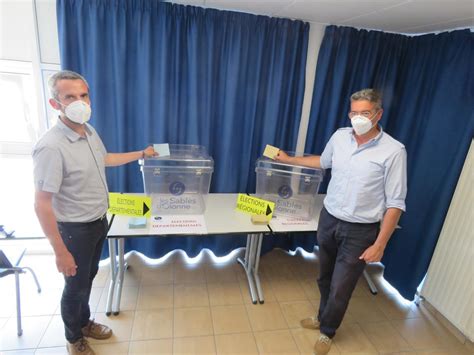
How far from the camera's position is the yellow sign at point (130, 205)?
2.06 meters

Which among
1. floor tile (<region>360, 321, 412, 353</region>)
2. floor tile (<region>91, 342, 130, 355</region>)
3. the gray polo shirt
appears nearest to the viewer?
the gray polo shirt

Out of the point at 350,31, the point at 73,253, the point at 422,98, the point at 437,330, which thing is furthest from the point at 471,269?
the point at 73,253

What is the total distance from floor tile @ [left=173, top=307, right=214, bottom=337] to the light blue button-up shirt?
1238mm

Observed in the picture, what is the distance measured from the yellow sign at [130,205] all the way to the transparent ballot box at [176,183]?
132mm

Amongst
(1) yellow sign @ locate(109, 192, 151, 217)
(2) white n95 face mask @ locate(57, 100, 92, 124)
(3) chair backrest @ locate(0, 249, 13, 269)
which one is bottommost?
(3) chair backrest @ locate(0, 249, 13, 269)

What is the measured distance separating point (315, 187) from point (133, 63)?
5.87 ft

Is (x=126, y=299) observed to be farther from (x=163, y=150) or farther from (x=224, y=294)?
(x=163, y=150)

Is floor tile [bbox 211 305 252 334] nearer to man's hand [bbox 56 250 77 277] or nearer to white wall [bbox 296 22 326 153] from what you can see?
man's hand [bbox 56 250 77 277]

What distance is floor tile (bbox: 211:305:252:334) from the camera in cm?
211

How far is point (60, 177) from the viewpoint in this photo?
1390mm

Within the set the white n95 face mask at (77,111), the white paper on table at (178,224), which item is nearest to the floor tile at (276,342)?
the white paper on table at (178,224)

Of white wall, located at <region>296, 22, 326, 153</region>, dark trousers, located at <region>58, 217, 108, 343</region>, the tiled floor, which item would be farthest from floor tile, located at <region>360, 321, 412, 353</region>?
dark trousers, located at <region>58, 217, 108, 343</region>

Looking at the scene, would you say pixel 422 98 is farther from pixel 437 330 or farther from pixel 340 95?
pixel 437 330

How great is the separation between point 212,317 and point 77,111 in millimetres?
1704
